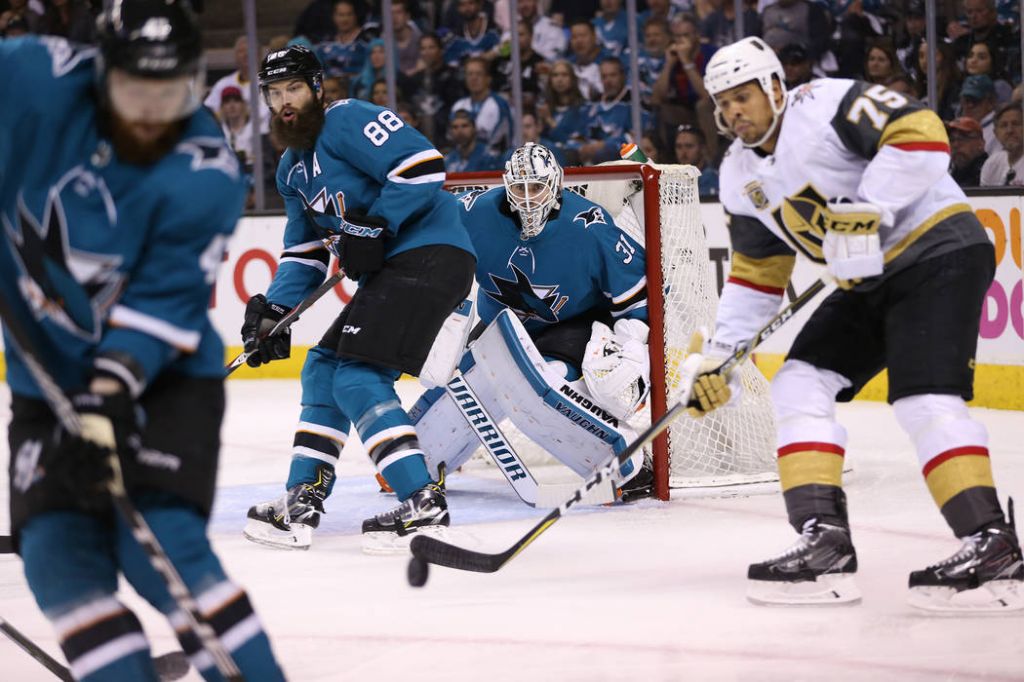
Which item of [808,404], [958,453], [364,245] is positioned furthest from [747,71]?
[364,245]

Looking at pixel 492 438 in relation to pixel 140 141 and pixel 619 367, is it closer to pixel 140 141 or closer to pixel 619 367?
pixel 619 367

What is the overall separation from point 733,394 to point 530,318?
1.39 m

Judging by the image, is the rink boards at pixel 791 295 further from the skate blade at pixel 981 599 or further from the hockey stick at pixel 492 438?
the skate blade at pixel 981 599

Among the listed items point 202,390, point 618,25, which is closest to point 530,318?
point 202,390

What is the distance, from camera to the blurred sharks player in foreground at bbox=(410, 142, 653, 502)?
4098 millimetres

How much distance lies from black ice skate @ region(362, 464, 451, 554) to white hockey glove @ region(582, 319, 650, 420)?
64 centimetres

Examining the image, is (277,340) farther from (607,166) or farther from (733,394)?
(733,394)

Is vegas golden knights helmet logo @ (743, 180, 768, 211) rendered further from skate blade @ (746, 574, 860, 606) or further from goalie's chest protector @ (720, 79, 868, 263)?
skate blade @ (746, 574, 860, 606)

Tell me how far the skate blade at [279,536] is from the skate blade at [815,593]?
118 centimetres

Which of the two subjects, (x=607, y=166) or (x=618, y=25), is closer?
(x=607, y=166)

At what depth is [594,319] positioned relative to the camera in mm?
4355

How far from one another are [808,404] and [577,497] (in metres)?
0.48

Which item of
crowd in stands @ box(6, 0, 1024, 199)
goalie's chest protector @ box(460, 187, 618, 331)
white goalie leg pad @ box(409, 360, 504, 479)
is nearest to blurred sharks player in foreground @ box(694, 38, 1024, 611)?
goalie's chest protector @ box(460, 187, 618, 331)

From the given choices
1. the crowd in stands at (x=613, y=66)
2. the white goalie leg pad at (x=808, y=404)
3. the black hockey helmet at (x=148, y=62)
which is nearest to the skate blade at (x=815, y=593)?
the white goalie leg pad at (x=808, y=404)
